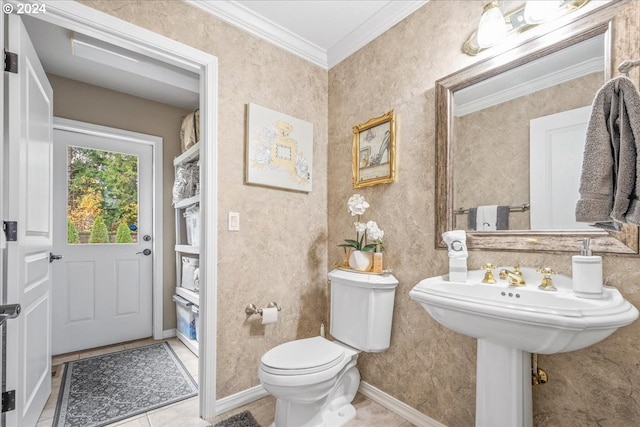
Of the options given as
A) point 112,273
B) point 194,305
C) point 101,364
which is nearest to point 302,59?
point 194,305

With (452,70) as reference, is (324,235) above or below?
below

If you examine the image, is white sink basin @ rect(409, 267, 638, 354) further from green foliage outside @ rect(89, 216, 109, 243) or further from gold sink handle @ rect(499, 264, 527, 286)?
green foliage outside @ rect(89, 216, 109, 243)

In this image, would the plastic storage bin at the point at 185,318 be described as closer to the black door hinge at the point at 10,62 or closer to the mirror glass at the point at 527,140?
the black door hinge at the point at 10,62

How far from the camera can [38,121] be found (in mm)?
1666

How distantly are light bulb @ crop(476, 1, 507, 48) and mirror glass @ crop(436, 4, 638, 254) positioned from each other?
9 cm

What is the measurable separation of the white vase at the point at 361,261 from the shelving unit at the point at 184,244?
4.51 ft

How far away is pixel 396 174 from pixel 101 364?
2631 mm

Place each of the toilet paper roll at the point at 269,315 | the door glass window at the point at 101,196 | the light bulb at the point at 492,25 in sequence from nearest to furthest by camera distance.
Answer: the light bulb at the point at 492,25 → the toilet paper roll at the point at 269,315 → the door glass window at the point at 101,196

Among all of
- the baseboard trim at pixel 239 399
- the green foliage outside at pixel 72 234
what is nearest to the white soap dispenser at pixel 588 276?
the baseboard trim at pixel 239 399

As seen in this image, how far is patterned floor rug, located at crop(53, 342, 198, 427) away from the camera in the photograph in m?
1.78

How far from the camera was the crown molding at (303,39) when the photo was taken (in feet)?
5.97

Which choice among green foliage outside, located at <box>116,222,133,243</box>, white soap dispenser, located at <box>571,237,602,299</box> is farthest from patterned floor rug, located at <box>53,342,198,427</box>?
white soap dispenser, located at <box>571,237,602,299</box>

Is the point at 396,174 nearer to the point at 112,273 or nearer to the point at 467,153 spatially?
the point at 467,153

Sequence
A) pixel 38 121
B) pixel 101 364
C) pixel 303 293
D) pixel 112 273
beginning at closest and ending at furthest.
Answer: pixel 38 121
pixel 303 293
pixel 101 364
pixel 112 273
